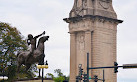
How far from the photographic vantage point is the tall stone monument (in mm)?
63219

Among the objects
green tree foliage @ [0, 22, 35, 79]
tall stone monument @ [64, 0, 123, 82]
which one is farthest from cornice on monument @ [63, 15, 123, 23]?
green tree foliage @ [0, 22, 35, 79]

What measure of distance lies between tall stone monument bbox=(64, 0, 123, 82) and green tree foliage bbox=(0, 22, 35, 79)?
30.1ft

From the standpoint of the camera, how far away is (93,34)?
6372 centimetres

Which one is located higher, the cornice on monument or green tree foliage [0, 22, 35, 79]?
the cornice on monument

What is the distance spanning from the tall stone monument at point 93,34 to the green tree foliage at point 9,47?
9.19 meters

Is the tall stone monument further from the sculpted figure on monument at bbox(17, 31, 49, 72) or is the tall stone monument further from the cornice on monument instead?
the sculpted figure on monument at bbox(17, 31, 49, 72)

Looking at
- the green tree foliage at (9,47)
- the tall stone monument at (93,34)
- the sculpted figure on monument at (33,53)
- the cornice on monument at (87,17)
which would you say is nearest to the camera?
the sculpted figure on monument at (33,53)

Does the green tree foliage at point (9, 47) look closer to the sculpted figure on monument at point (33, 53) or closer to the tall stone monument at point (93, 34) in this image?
the tall stone monument at point (93, 34)

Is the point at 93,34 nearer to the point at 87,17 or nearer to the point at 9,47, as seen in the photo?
the point at 87,17

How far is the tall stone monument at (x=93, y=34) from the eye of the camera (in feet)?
207

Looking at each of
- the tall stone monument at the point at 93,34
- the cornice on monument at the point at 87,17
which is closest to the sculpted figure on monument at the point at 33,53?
the tall stone monument at the point at 93,34

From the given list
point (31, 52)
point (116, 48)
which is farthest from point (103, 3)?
point (31, 52)

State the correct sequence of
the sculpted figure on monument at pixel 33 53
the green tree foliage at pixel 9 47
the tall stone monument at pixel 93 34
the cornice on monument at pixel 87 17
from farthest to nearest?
the green tree foliage at pixel 9 47 < the tall stone monument at pixel 93 34 < the cornice on monument at pixel 87 17 < the sculpted figure on monument at pixel 33 53

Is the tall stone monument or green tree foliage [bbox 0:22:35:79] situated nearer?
the tall stone monument
